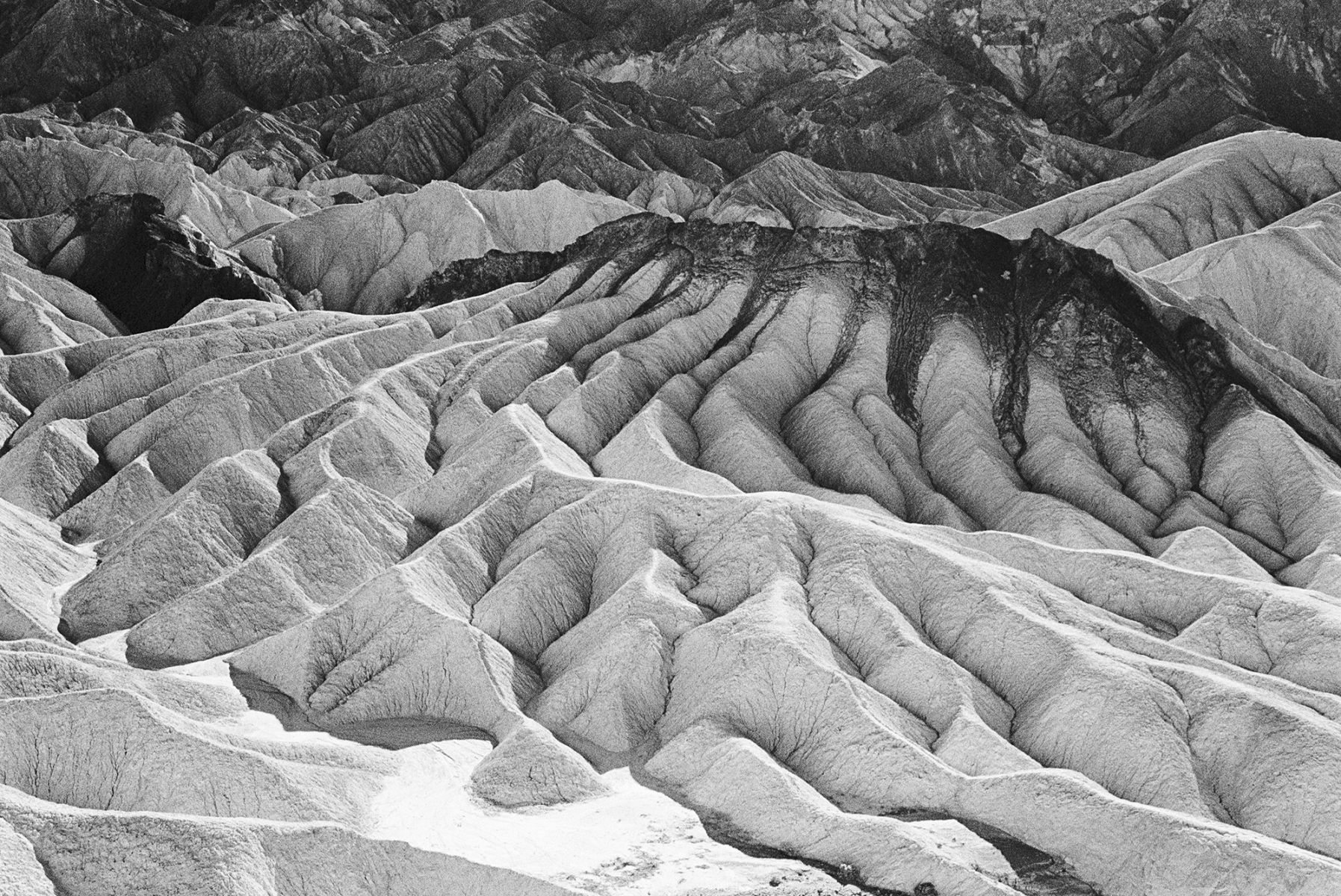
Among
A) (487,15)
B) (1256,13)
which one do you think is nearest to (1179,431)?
(1256,13)

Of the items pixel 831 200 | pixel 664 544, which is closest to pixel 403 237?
pixel 831 200

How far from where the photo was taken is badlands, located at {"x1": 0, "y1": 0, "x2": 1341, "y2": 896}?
24656 mm

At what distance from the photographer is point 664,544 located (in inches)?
1412

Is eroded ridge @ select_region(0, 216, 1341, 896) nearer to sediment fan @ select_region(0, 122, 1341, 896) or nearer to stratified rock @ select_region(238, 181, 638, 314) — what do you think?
sediment fan @ select_region(0, 122, 1341, 896)

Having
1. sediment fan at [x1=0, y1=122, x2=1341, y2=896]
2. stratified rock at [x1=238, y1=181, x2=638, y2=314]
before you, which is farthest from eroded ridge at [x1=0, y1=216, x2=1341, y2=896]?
stratified rock at [x1=238, y1=181, x2=638, y2=314]

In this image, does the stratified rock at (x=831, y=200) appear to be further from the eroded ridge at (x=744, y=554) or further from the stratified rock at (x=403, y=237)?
the eroded ridge at (x=744, y=554)

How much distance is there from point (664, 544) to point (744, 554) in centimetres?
246

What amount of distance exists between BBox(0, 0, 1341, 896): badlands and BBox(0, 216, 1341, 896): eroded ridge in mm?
138

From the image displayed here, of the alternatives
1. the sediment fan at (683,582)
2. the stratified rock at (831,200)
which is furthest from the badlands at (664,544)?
the stratified rock at (831,200)

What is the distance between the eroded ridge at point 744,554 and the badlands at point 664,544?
138 mm

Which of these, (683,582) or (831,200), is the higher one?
(683,582)

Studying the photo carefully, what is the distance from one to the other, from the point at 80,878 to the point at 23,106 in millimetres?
134336

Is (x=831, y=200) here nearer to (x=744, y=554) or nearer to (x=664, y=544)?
(x=664, y=544)

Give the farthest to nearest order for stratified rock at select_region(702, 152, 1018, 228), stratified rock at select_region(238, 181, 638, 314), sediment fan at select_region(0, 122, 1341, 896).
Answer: stratified rock at select_region(702, 152, 1018, 228) → stratified rock at select_region(238, 181, 638, 314) → sediment fan at select_region(0, 122, 1341, 896)
